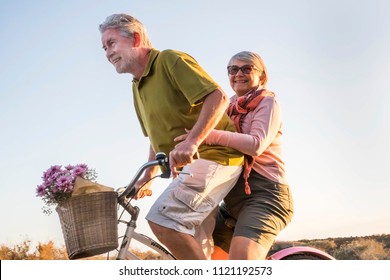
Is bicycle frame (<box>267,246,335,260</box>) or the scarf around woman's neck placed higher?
the scarf around woman's neck

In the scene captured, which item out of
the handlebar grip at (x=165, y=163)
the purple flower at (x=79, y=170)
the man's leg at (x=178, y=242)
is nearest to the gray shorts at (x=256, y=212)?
the man's leg at (x=178, y=242)

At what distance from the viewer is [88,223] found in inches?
102

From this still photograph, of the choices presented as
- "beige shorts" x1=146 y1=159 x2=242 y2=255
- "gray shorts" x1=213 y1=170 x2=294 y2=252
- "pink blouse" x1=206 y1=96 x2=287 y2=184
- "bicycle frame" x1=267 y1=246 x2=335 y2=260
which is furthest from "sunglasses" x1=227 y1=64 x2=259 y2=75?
"bicycle frame" x1=267 y1=246 x2=335 y2=260

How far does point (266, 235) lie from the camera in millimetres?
2945

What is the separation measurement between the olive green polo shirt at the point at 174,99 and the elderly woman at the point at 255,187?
0.09 m

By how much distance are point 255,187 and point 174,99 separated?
2.02 ft

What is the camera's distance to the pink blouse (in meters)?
2.81

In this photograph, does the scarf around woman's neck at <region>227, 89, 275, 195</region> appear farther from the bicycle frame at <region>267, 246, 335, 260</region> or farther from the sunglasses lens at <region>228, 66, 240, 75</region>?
the bicycle frame at <region>267, 246, 335, 260</region>

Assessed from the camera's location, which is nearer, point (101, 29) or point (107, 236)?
point (107, 236)

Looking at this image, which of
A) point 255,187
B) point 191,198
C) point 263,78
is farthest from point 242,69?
point 191,198

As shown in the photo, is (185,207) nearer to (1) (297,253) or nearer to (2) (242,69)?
(1) (297,253)

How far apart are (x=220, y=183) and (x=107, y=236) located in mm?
584
